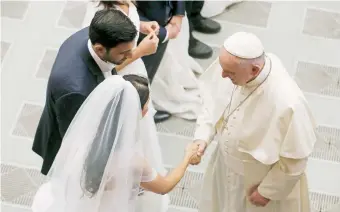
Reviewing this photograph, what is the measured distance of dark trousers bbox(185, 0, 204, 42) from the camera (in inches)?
189

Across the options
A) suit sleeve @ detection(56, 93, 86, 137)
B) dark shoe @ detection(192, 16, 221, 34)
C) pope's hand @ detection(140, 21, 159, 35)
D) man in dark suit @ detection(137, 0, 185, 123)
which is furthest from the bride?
dark shoe @ detection(192, 16, 221, 34)

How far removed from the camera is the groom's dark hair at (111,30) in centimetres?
294

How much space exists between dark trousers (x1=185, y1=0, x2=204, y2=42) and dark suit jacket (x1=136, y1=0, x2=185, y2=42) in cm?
79

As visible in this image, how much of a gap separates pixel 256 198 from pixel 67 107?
3.19 ft

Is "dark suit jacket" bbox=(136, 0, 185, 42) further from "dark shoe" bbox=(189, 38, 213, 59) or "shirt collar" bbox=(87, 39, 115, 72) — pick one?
"dark shoe" bbox=(189, 38, 213, 59)

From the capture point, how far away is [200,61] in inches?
192

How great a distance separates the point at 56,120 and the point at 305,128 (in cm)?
122

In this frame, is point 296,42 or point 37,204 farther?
point 296,42

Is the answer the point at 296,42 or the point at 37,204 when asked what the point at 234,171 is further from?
the point at 296,42

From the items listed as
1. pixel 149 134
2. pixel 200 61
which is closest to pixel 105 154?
pixel 149 134

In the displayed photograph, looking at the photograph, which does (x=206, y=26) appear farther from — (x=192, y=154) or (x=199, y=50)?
(x=192, y=154)

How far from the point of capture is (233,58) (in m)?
2.78

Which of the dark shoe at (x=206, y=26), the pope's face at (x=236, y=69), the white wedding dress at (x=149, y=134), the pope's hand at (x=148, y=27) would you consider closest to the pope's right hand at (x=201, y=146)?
the white wedding dress at (x=149, y=134)

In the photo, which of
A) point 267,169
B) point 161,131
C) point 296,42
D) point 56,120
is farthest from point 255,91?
point 296,42
